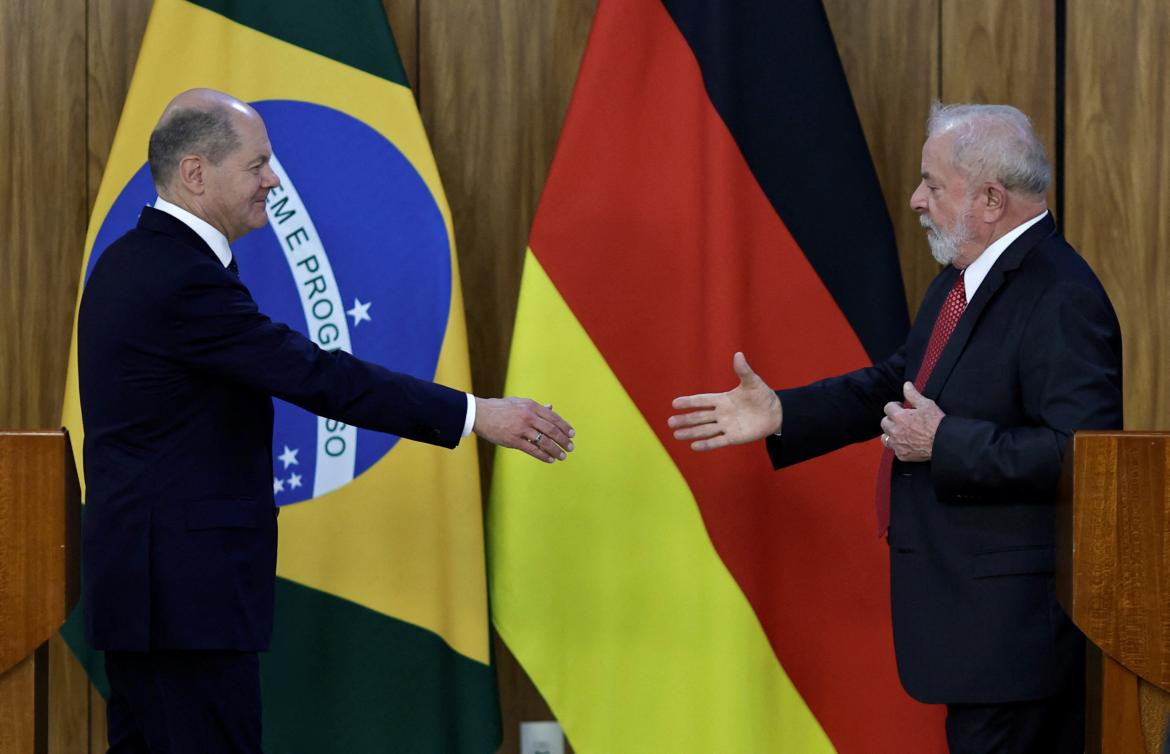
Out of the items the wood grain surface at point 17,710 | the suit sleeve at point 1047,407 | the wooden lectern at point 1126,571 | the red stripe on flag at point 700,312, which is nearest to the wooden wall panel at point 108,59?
the red stripe on flag at point 700,312

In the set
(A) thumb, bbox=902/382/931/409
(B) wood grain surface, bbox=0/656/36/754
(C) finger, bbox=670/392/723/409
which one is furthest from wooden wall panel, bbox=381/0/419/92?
(B) wood grain surface, bbox=0/656/36/754

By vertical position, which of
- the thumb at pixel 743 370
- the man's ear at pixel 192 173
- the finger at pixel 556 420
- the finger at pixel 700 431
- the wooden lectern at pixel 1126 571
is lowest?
the wooden lectern at pixel 1126 571

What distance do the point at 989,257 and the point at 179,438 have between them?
4.38ft

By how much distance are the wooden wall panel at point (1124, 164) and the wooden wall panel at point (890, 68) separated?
1.07 ft

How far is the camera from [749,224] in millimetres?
2775

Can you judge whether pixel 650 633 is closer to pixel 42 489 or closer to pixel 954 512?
pixel 954 512

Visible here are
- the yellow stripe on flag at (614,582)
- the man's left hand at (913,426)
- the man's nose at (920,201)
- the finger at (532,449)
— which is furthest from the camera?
the yellow stripe on flag at (614,582)

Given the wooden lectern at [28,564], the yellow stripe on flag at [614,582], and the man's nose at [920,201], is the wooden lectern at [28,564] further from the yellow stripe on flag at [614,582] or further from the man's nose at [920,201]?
the man's nose at [920,201]

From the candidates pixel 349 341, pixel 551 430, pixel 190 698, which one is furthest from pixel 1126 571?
pixel 349 341

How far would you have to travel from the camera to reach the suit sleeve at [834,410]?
8.16 feet

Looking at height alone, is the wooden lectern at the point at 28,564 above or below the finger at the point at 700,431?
below

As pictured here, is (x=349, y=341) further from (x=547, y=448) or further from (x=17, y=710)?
(x=17, y=710)

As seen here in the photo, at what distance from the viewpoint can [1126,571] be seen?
163cm

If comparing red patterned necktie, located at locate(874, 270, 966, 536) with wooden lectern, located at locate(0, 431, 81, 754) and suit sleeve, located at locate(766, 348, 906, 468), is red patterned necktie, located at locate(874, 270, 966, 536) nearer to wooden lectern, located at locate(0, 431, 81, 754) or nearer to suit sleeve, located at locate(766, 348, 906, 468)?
suit sleeve, located at locate(766, 348, 906, 468)
